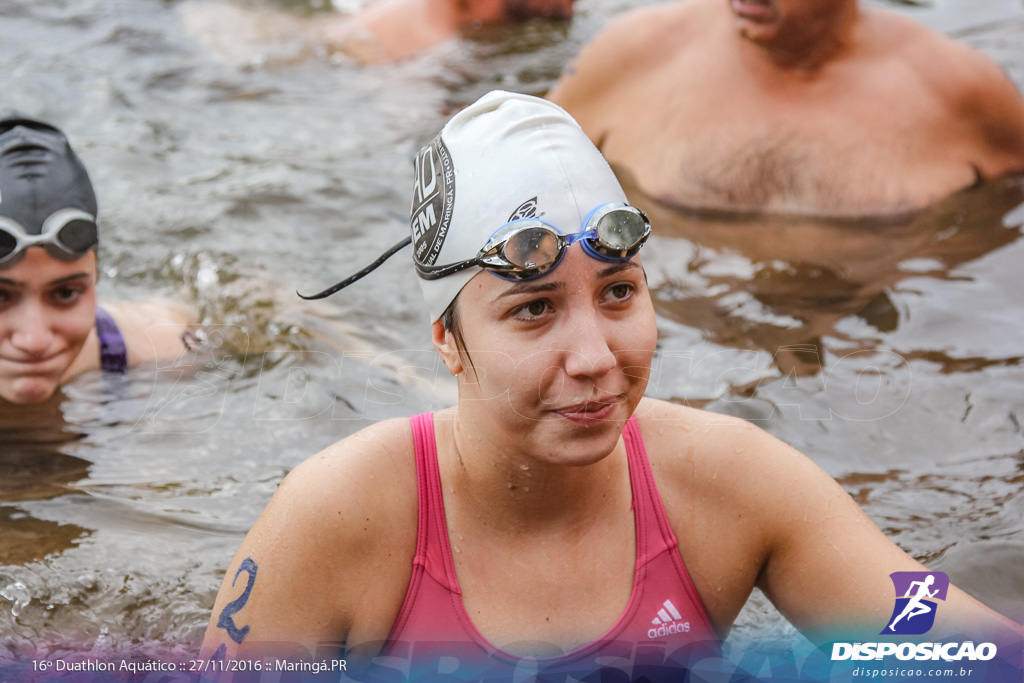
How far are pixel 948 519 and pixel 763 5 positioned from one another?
129 inches

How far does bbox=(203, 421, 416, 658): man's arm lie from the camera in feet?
9.05

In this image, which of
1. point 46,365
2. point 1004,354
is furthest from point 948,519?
point 46,365

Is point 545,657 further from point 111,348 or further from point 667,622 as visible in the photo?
point 111,348

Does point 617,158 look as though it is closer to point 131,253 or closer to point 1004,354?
point 1004,354

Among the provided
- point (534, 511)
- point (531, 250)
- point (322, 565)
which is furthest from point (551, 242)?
point (322, 565)

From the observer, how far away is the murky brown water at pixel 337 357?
3.96m

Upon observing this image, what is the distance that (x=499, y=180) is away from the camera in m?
2.72

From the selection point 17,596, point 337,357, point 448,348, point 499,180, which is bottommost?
point 337,357

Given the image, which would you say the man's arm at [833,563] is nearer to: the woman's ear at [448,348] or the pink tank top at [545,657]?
the pink tank top at [545,657]

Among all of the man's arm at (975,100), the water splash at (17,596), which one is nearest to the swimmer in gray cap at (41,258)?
the water splash at (17,596)

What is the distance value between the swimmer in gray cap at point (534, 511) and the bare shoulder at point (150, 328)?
2773mm

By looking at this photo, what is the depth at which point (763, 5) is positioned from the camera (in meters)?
6.09

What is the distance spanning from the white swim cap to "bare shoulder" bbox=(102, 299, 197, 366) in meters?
2.92

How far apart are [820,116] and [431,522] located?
13.8 feet
